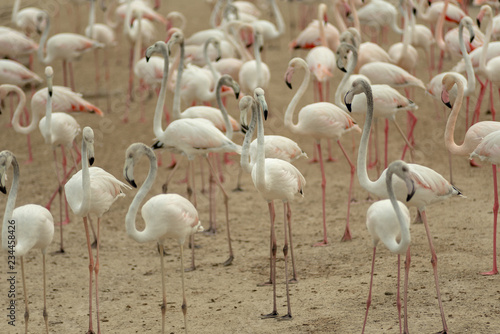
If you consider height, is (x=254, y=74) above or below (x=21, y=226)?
above

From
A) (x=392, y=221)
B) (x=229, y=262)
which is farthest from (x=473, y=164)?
(x=392, y=221)

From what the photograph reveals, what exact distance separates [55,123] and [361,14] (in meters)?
6.04

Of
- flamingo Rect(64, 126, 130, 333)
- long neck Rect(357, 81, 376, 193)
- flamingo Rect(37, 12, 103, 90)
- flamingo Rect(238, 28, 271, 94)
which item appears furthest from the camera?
flamingo Rect(37, 12, 103, 90)

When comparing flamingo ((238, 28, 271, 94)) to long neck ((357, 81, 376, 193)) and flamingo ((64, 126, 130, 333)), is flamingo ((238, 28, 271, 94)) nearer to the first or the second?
flamingo ((64, 126, 130, 333))

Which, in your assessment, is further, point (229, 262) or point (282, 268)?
point (229, 262)

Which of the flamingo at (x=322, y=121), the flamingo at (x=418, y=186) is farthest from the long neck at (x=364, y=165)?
the flamingo at (x=322, y=121)

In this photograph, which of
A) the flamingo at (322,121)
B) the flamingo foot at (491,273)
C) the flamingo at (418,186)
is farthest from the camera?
the flamingo at (322,121)

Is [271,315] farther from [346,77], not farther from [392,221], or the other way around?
[346,77]

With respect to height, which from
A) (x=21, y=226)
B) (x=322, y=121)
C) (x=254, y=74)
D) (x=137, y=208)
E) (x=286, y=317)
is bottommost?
(x=286, y=317)

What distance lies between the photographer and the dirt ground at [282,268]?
5.76 meters

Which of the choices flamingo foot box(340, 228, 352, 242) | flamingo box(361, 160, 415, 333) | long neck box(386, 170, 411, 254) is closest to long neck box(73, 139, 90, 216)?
flamingo box(361, 160, 415, 333)

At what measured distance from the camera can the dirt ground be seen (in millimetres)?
5762

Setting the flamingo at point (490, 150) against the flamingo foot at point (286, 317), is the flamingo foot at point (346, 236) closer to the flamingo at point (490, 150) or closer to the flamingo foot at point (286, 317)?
the flamingo at point (490, 150)

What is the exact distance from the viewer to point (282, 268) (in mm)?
7016
